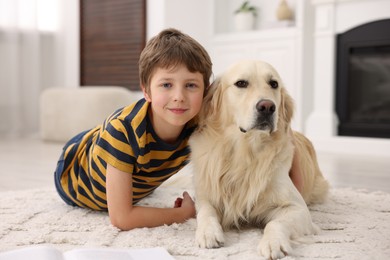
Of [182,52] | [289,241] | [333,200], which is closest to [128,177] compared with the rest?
[182,52]

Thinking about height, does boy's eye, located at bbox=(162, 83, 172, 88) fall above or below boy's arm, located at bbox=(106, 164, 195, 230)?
above

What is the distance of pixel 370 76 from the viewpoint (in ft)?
13.9

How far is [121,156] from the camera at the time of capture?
4.83 feet

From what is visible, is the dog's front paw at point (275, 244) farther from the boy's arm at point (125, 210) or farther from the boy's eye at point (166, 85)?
the boy's eye at point (166, 85)

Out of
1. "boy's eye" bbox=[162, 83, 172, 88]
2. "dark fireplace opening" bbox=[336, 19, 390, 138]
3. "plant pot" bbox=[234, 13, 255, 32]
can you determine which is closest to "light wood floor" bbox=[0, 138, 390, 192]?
"dark fireplace opening" bbox=[336, 19, 390, 138]

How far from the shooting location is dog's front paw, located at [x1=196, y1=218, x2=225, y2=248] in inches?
51.6

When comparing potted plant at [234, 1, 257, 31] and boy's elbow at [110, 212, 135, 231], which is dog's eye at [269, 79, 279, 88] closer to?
boy's elbow at [110, 212, 135, 231]

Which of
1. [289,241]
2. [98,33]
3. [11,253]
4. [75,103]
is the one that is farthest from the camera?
[98,33]

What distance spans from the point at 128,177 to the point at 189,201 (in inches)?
11.2

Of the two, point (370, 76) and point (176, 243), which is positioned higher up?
point (370, 76)

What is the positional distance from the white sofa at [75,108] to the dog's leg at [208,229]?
10.7 ft

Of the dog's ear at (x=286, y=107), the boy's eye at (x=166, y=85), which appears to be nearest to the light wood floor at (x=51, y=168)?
the dog's ear at (x=286, y=107)

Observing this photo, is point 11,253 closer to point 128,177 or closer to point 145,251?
point 145,251

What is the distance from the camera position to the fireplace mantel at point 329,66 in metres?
4.13
